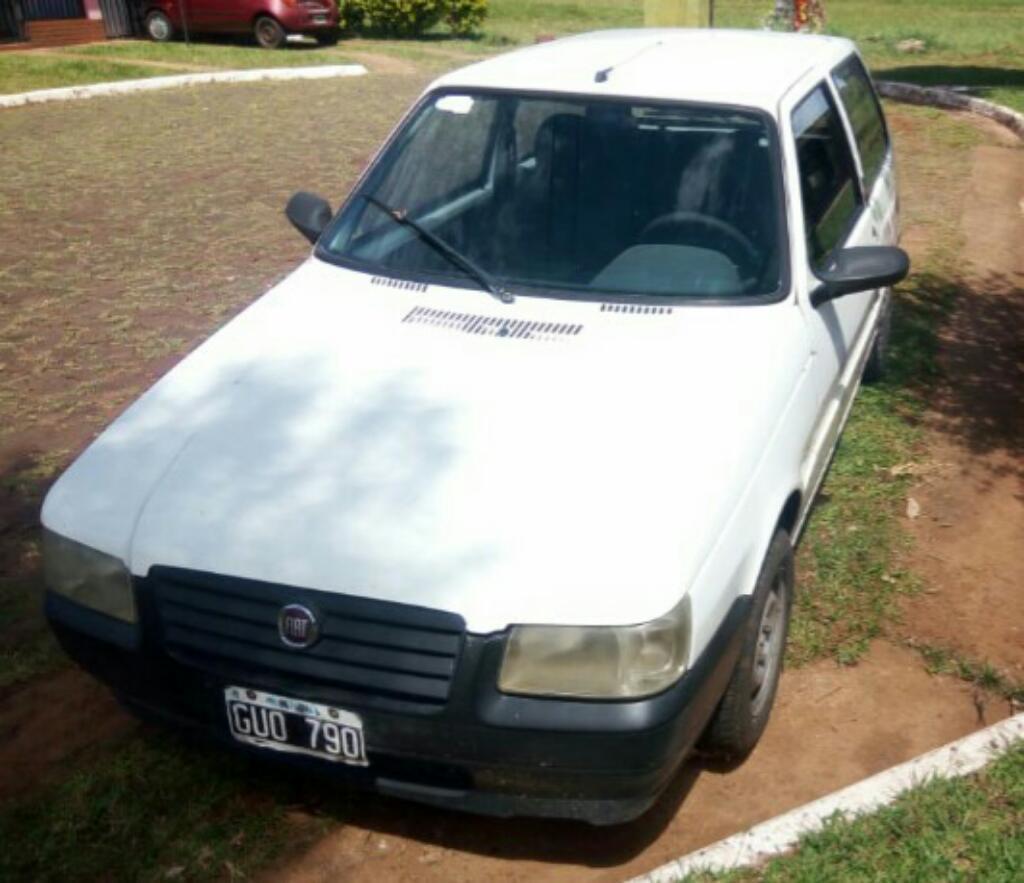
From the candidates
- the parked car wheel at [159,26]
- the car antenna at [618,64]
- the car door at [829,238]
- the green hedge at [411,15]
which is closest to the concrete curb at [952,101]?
the car door at [829,238]

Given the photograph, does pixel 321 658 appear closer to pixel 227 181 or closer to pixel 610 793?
pixel 610 793

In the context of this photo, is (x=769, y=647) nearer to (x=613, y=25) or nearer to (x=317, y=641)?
(x=317, y=641)

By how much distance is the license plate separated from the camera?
119 inches

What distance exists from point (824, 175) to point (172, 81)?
13.8 m

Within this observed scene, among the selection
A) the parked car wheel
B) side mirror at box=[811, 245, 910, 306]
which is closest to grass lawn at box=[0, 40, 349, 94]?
the parked car wheel

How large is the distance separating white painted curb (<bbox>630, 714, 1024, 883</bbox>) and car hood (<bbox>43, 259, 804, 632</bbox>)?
749 millimetres

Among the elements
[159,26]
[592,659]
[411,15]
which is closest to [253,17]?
[159,26]

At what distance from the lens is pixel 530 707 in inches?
113

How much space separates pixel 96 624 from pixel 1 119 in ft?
41.3

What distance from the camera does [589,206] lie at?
14.0ft

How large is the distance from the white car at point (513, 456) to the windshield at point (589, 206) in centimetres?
1

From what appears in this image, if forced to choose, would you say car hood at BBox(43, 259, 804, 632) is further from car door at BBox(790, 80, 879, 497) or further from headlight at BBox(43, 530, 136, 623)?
car door at BBox(790, 80, 879, 497)

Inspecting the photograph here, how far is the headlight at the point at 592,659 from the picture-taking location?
2857 mm

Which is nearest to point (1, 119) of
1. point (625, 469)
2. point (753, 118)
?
point (753, 118)
